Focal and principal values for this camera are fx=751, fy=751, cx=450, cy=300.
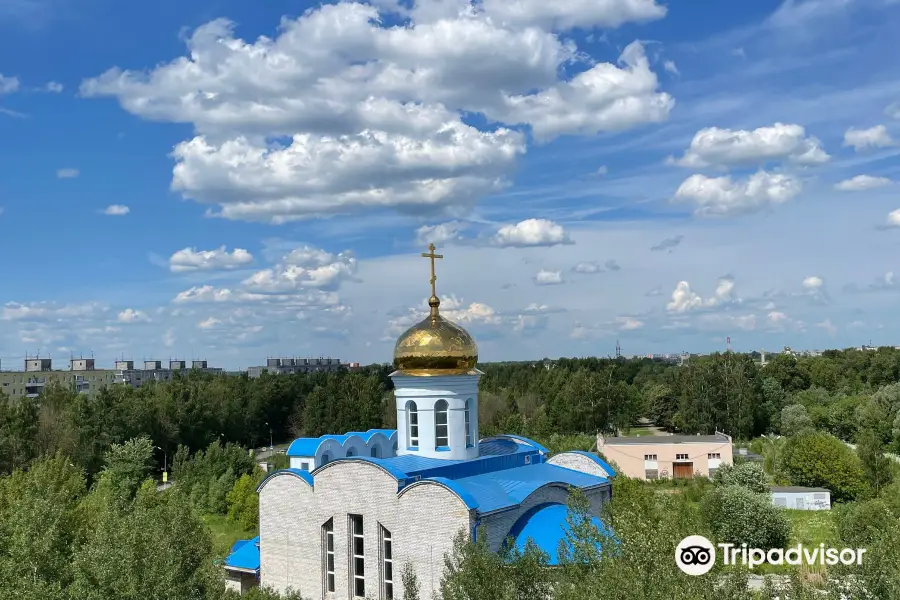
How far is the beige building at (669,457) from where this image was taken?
43.4m

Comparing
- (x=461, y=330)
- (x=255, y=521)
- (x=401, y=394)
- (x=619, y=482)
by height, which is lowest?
(x=255, y=521)

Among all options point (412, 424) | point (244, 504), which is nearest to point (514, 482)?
point (412, 424)

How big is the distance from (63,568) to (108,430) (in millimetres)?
35134

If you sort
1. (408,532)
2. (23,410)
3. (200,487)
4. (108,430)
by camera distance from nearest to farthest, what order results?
(408,532)
(200,487)
(23,410)
(108,430)

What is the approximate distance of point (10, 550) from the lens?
1341 centimetres

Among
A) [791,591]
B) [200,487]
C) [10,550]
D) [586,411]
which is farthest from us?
[586,411]

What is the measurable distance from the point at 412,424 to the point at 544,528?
473 cm

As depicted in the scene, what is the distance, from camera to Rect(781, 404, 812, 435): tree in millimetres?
53744

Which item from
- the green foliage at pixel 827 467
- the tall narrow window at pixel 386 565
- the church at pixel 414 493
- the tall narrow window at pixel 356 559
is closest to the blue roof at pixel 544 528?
the church at pixel 414 493

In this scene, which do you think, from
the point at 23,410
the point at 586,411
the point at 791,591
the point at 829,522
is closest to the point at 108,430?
the point at 23,410

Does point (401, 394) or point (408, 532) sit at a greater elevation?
point (401, 394)

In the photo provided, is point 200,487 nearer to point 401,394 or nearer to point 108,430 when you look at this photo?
point 108,430

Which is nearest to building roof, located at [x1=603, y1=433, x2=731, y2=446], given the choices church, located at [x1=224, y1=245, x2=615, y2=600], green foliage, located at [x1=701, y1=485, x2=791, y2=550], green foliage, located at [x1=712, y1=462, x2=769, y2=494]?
green foliage, located at [x1=712, y1=462, x2=769, y2=494]

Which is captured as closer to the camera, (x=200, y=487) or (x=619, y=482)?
(x=619, y=482)
